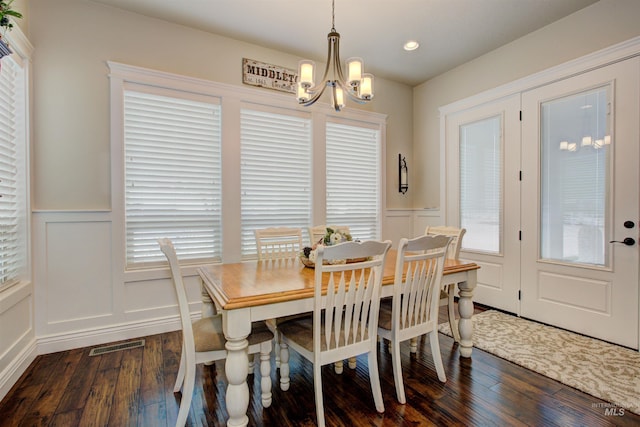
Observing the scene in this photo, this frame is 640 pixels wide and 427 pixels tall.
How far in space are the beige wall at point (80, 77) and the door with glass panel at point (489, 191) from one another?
344 centimetres

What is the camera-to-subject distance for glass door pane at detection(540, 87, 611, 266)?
2.86 meters

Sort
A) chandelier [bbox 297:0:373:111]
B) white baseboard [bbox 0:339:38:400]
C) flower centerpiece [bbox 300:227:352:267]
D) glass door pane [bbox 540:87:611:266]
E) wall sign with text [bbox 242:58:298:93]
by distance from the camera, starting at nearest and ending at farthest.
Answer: white baseboard [bbox 0:339:38:400], flower centerpiece [bbox 300:227:352:267], chandelier [bbox 297:0:373:111], glass door pane [bbox 540:87:611:266], wall sign with text [bbox 242:58:298:93]

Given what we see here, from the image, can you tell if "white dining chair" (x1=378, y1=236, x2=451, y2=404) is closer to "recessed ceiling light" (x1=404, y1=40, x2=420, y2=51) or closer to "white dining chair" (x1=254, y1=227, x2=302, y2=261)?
"white dining chair" (x1=254, y1=227, x2=302, y2=261)

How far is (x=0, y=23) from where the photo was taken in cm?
158

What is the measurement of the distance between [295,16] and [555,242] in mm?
3471

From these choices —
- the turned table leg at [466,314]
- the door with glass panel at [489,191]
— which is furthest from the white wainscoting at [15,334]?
the door with glass panel at [489,191]

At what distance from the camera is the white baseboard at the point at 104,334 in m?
2.64

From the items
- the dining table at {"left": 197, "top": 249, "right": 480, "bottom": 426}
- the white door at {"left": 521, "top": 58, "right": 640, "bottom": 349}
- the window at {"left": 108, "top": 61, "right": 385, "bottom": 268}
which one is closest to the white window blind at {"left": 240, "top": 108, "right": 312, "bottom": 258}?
the window at {"left": 108, "top": 61, "right": 385, "bottom": 268}

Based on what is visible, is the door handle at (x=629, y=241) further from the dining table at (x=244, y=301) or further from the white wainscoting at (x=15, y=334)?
the white wainscoting at (x=15, y=334)

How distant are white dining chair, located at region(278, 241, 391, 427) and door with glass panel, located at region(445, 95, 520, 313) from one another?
2535mm

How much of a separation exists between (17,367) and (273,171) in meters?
2.70

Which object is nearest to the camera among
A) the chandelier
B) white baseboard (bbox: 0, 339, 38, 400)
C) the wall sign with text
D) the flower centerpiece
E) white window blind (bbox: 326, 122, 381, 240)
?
white baseboard (bbox: 0, 339, 38, 400)

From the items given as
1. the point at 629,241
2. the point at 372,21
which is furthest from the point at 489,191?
the point at 372,21

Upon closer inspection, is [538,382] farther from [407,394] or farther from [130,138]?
[130,138]
